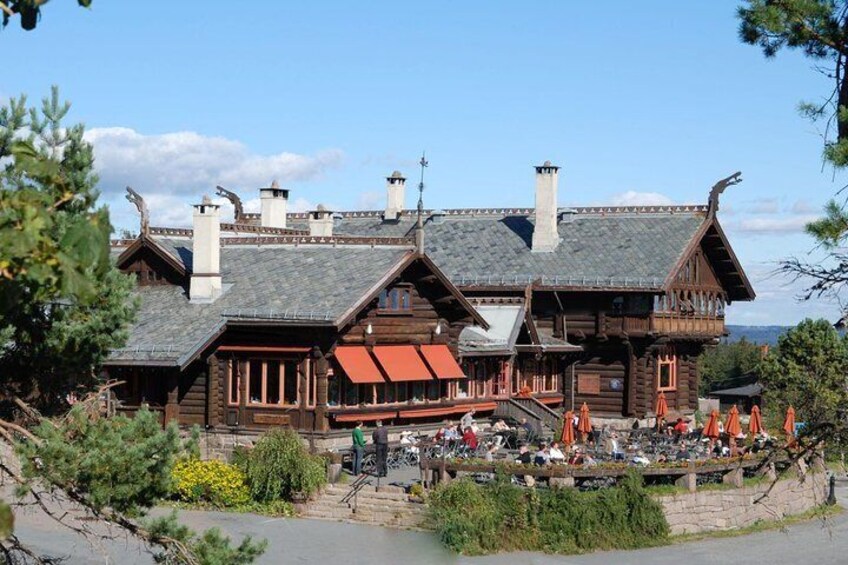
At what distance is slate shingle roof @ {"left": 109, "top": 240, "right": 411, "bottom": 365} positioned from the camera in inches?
1455

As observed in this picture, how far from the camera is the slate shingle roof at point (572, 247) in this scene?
47.9 metres

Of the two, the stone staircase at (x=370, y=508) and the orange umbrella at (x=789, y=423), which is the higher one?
A: the orange umbrella at (x=789, y=423)

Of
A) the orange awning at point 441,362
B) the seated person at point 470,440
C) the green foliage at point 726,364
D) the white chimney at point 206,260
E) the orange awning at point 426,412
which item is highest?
the white chimney at point 206,260

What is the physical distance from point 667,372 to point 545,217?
684 centimetres

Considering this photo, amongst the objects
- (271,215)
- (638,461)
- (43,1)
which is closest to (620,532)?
(638,461)

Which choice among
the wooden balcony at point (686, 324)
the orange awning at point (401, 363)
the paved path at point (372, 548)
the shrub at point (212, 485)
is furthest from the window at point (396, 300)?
the wooden balcony at point (686, 324)

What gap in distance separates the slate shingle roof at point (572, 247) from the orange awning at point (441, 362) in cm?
889

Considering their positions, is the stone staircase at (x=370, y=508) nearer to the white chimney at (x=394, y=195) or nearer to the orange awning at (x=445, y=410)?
the orange awning at (x=445, y=410)

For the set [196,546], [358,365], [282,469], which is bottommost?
[282,469]

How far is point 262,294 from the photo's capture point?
38625mm

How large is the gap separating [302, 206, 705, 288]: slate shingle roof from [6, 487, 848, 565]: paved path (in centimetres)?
1491

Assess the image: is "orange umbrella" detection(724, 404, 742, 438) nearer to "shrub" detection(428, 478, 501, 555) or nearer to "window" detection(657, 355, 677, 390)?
"window" detection(657, 355, 677, 390)

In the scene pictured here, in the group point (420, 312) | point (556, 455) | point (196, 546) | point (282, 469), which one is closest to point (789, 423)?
point (556, 455)

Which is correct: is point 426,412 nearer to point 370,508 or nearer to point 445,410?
point 445,410
